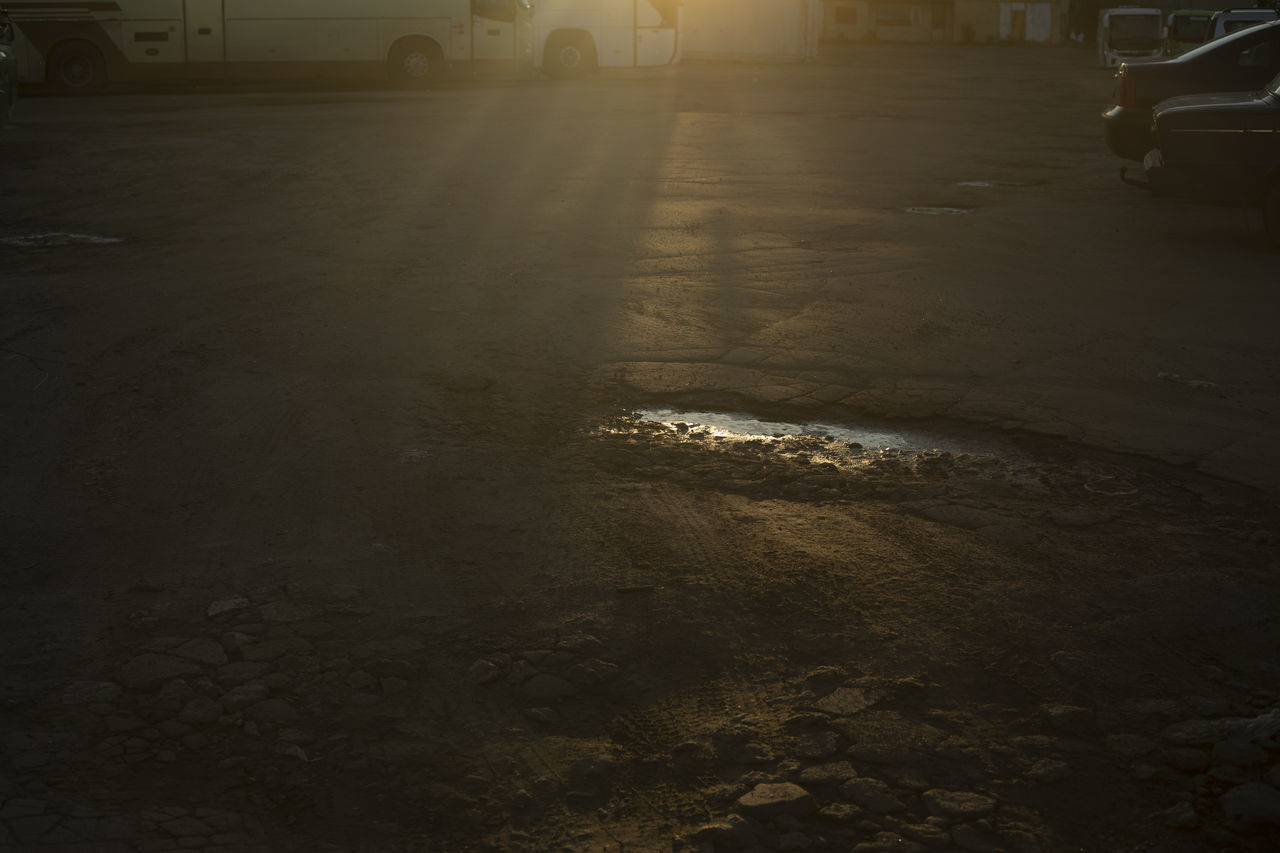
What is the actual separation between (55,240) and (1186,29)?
26178 millimetres

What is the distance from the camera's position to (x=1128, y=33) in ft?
125

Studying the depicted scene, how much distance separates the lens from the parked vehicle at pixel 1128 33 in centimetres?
3621

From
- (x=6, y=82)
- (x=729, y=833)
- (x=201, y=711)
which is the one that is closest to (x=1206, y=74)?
(x=729, y=833)

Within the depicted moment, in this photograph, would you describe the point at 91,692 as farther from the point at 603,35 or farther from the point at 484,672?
the point at 603,35

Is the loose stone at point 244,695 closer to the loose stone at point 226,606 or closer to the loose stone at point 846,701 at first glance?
the loose stone at point 226,606

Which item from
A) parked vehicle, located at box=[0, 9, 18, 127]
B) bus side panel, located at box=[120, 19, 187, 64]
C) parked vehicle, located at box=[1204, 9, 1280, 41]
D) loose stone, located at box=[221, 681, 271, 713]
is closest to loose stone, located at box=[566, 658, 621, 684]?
loose stone, located at box=[221, 681, 271, 713]

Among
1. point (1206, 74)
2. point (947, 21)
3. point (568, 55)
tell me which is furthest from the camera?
point (947, 21)

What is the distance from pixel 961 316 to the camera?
7.86m

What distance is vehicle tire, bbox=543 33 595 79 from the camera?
30.0 m

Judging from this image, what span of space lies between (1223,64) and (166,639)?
12367 mm

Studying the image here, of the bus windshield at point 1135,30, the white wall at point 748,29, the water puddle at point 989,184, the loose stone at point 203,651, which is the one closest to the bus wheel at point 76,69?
the water puddle at point 989,184

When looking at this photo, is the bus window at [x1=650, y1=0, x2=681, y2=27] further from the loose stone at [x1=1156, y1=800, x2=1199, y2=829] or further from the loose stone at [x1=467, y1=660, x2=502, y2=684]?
the loose stone at [x1=1156, y1=800, x2=1199, y2=829]

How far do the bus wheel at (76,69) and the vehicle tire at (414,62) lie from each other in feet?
18.9

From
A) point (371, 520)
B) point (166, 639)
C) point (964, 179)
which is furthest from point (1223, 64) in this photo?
point (166, 639)
